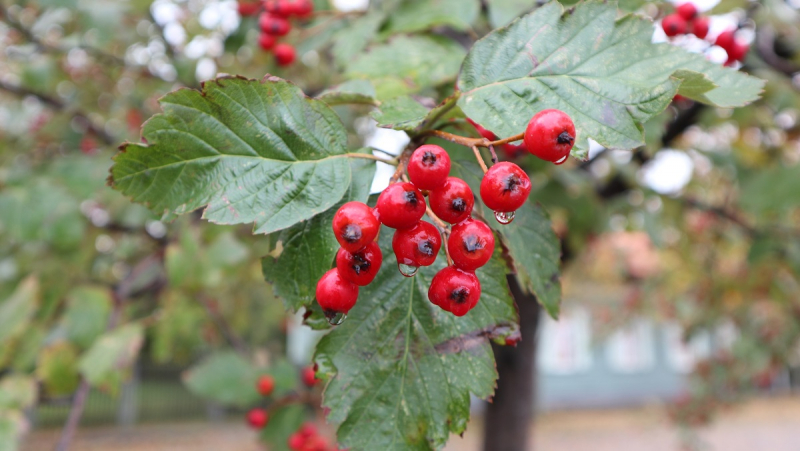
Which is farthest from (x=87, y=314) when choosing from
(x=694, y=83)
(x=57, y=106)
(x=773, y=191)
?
(x=773, y=191)

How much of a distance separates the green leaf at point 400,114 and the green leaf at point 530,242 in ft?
0.46

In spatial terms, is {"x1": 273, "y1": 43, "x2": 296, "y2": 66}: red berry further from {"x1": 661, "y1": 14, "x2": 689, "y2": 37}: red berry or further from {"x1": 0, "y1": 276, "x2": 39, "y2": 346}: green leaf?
{"x1": 0, "y1": 276, "x2": 39, "y2": 346}: green leaf

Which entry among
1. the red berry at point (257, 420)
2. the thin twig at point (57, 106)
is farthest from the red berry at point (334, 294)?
the thin twig at point (57, 106)

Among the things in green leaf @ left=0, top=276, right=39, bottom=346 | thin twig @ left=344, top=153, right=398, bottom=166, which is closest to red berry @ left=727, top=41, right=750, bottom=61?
thin twig @ left=344, top=153, right=398, bottom=166

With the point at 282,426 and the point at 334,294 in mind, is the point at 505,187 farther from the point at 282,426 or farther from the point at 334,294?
the point at 282,426

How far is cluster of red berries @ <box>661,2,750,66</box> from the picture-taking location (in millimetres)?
1658

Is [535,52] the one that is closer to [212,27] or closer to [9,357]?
[212,27]

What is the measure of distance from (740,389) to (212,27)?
7625 millimetres

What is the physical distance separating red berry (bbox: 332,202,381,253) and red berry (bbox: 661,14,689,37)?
54.0 inches

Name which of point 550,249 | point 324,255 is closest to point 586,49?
point 550,249

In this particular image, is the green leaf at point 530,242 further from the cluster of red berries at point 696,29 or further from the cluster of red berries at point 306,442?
the cluster of red berries at point 306,442

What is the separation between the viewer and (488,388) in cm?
94

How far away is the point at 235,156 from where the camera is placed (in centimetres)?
94

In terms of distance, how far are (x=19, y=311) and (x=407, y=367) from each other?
2.85m
